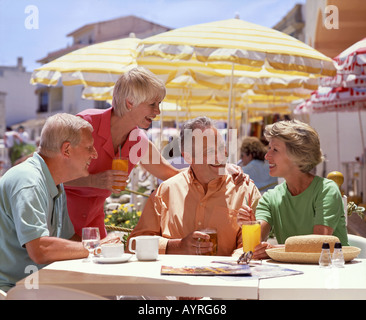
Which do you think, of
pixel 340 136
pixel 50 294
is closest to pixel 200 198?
pixel 50 294

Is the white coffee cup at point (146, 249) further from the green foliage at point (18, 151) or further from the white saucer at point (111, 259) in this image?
the green foliage at point (18, 151)

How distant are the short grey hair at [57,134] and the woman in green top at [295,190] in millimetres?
973

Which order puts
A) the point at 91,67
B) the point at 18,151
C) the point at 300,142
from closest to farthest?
the point at 300,142, the point at 91,67, the point at 18,151

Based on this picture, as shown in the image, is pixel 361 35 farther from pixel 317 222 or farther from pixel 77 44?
pixel 77 44

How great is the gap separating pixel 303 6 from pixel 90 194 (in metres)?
20.3

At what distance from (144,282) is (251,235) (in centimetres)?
72

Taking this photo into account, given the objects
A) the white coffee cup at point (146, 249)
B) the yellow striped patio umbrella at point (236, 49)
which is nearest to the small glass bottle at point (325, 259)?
the white coffee cup at point (146, 249)

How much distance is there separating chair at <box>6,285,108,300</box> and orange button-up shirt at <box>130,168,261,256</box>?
1.12 metres

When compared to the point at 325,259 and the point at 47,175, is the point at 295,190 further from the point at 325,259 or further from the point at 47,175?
the point at 47,175

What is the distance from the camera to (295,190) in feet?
9.48

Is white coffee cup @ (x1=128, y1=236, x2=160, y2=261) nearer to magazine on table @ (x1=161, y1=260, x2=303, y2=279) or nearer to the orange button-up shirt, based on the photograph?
magazine on table @ (x1=161, y1=260, x2=303, y2=279)

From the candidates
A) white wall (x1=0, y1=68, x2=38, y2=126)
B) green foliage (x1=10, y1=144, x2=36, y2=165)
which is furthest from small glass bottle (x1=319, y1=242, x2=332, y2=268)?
white wall (x1=0, y1=68, x2=38, y2=126)

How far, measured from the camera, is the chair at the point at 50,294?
5.73 feet

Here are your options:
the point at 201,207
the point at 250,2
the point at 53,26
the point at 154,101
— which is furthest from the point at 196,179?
the point at 53,26
